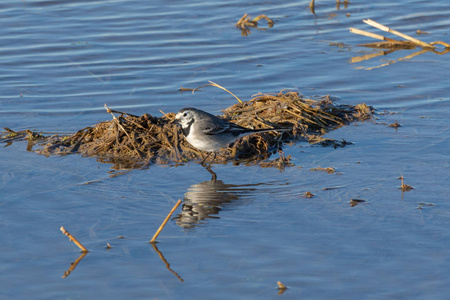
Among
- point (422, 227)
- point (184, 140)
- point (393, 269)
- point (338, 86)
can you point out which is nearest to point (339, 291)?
point (393, 269)

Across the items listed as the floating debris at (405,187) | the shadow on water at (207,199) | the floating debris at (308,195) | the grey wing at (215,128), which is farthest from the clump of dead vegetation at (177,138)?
the floating debris at (405,187)

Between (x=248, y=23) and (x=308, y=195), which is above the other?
(x=248, y=23)

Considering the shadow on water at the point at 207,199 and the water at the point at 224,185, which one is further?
the shadow on water at the point at 207,199

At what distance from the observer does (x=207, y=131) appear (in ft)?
26.2

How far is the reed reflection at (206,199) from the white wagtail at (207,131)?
61cm

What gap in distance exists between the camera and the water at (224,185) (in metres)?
5.36

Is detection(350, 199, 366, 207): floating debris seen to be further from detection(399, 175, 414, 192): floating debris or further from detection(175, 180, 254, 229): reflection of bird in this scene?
detection(175, 180, 254, 229): reflection of bird

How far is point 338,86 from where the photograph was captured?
1126 cm

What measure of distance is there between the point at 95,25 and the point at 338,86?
20.7 feet

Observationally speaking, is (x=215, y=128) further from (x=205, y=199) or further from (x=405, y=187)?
(x=405, y=187)

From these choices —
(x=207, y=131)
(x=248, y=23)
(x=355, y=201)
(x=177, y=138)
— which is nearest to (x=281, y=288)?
(x=355, y=201)

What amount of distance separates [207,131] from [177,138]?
800 millimetres

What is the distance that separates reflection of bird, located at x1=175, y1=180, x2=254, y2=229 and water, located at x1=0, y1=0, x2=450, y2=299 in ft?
0.07

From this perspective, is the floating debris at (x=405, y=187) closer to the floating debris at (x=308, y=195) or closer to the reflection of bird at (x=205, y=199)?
the floating debris at (x=308, y=195)
